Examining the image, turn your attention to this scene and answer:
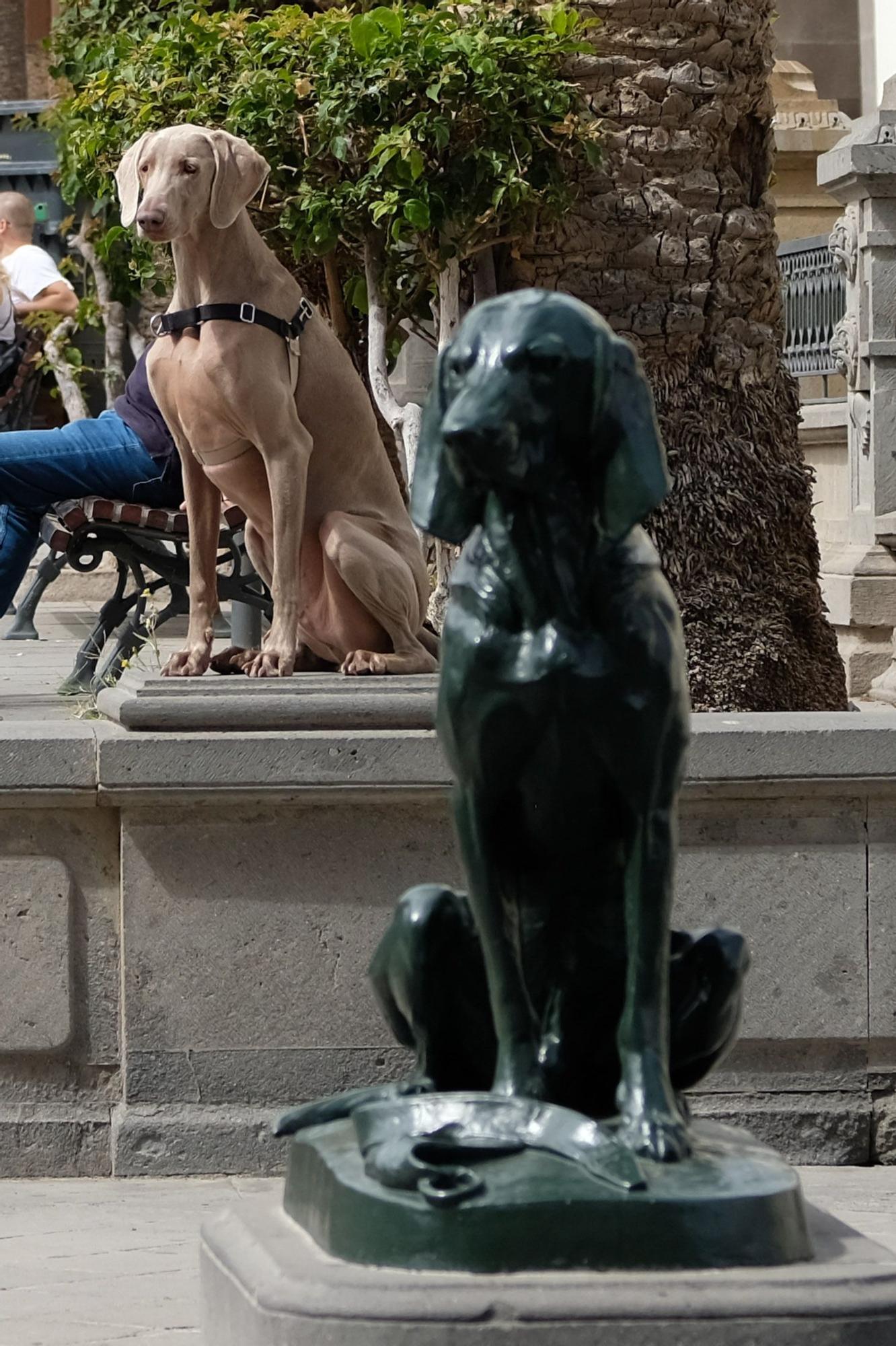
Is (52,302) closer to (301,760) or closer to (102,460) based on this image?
(102,460)

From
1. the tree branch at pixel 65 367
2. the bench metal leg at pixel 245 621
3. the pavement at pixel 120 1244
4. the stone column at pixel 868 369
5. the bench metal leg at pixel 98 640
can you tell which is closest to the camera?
the pavement at pixel 120 1244

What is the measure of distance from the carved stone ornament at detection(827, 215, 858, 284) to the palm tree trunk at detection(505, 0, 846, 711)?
13.2ft

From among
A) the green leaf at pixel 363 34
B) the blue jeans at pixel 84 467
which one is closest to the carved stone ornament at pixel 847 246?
the green leaf at pixel 363 34

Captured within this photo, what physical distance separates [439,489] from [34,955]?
8.28 ft

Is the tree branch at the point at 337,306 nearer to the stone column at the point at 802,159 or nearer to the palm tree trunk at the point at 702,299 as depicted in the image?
the palm tree trunk at the point at 702,299

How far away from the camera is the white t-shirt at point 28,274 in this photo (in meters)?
12.9

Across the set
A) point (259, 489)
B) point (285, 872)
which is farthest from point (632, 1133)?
point (259, 489)

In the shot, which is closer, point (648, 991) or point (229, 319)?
point (648, 991)

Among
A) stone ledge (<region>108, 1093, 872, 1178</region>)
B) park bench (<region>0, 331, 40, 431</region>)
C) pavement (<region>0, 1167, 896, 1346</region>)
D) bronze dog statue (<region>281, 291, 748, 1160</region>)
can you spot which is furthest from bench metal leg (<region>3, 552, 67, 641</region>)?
bronze dog statue (<region>281, 291, 748, 1160</region>)

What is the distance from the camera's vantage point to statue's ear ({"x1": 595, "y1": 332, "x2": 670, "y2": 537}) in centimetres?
291

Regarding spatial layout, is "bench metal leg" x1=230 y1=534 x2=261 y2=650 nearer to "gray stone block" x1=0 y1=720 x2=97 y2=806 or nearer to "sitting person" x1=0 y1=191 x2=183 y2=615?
"sitting person" x1=0 y1=191 x2=183 y2=615

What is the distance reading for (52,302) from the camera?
12.6 metres

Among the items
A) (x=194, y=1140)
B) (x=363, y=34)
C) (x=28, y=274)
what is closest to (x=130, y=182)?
(x=194, y=1140)

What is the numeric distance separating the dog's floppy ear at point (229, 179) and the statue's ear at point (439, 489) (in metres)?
2.28
